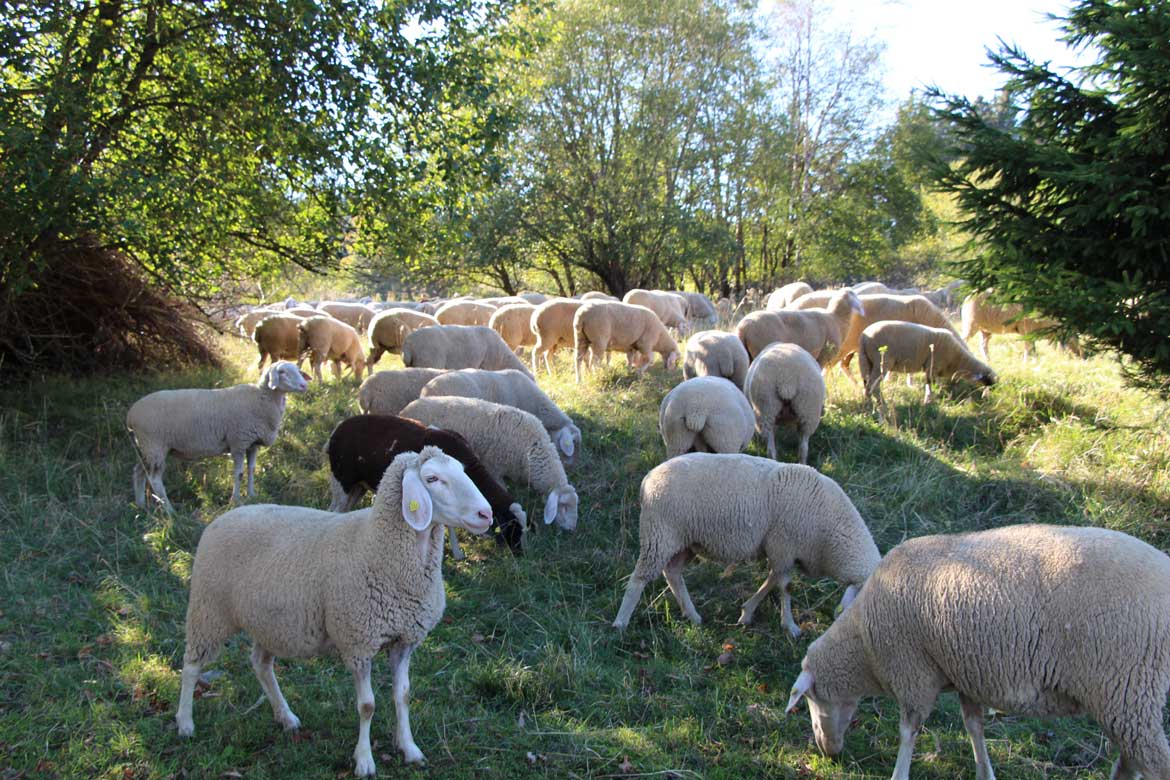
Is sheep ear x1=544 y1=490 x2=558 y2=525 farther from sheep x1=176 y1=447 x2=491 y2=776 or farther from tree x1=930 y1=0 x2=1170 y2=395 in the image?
tree x1=930 y1=0 x2=1170 y2=395

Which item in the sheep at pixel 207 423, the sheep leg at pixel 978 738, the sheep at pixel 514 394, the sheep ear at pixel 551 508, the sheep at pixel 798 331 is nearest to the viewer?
the sheep leg at pixel 978 738

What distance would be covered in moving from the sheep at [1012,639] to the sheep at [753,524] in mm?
1099

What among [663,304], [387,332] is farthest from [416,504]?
[663,304]

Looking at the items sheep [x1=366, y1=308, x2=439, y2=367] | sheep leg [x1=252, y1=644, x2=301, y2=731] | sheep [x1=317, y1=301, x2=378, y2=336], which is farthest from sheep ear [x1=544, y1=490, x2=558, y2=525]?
sheep [x1=317, y1=301, x2=378, y2=336]

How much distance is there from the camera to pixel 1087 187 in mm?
6750

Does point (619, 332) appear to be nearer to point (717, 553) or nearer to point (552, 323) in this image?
point (552, 323)

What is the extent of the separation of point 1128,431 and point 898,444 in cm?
215

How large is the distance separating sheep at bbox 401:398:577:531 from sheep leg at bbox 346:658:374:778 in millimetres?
3492

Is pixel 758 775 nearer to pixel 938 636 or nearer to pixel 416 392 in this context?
pixel 938 636

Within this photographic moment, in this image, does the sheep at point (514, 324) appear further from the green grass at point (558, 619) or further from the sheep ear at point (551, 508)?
the sheep ear at point (551, 508)

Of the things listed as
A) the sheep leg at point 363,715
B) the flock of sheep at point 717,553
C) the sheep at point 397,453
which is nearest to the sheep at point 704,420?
the flock of sheep at point 717,553

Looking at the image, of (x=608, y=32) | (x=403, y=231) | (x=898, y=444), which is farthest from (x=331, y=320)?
(x=608, y=32)

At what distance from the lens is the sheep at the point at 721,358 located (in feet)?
32.6

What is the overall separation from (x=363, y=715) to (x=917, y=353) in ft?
27.6
